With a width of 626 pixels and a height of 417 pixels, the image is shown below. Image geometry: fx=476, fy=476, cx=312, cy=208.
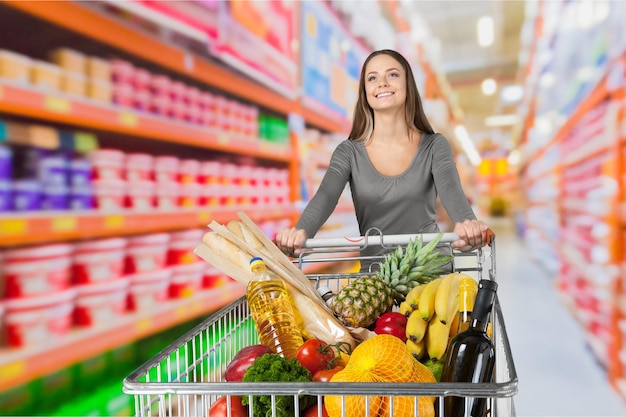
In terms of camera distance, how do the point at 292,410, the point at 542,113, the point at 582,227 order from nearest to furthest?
1. the point at 292,410
2. the point at 582,227
3. the point at 542,113

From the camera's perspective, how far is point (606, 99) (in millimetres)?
3656

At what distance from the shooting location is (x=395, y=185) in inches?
63.9

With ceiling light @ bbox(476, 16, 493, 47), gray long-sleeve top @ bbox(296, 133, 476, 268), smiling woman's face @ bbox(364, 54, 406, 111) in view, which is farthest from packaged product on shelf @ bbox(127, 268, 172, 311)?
ceiling light @ bbox(476, 16, 493, 47)

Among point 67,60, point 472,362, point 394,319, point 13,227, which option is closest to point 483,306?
point 472,362

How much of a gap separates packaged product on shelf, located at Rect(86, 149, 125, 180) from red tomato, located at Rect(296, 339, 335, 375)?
1.57 metres

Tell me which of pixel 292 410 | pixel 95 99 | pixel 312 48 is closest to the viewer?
pixel 292 410

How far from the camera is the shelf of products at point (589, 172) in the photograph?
9.97 feet

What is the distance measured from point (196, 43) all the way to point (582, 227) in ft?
12.4

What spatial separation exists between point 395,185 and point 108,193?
127 centimetres

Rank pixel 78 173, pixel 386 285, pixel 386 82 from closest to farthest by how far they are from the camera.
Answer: pixel 386 285
pixel 386 82
pixel 78 173

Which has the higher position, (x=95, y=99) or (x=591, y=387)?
(x=95, y=99)

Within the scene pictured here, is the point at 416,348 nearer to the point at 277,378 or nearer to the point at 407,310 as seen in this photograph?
the point at 407,310

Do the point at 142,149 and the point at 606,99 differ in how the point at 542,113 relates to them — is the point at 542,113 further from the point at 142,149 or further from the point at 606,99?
the point at 142,149

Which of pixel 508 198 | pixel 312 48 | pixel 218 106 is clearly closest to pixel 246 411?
pixel 218 106
